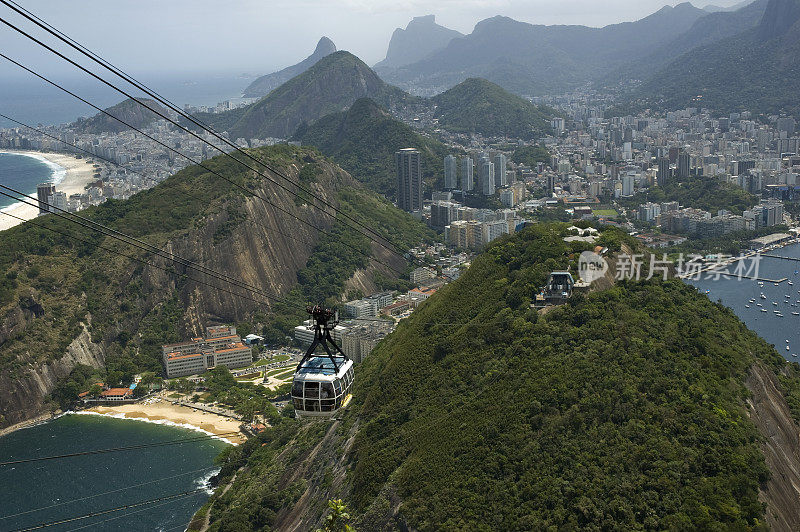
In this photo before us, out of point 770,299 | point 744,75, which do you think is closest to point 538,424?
point 770,299

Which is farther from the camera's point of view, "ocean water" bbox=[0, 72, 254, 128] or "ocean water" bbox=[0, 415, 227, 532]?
"ocean water" bbox=[0, 72, 254, 128]

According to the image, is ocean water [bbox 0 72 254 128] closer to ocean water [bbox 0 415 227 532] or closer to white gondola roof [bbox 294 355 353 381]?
ocean water [bbox 0 415 227 532]

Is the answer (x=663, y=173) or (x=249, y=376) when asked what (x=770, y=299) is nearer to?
(x=249, y=376)

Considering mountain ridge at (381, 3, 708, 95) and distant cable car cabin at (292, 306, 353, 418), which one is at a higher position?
mountain ridge at (381, 3, 708, 95)
